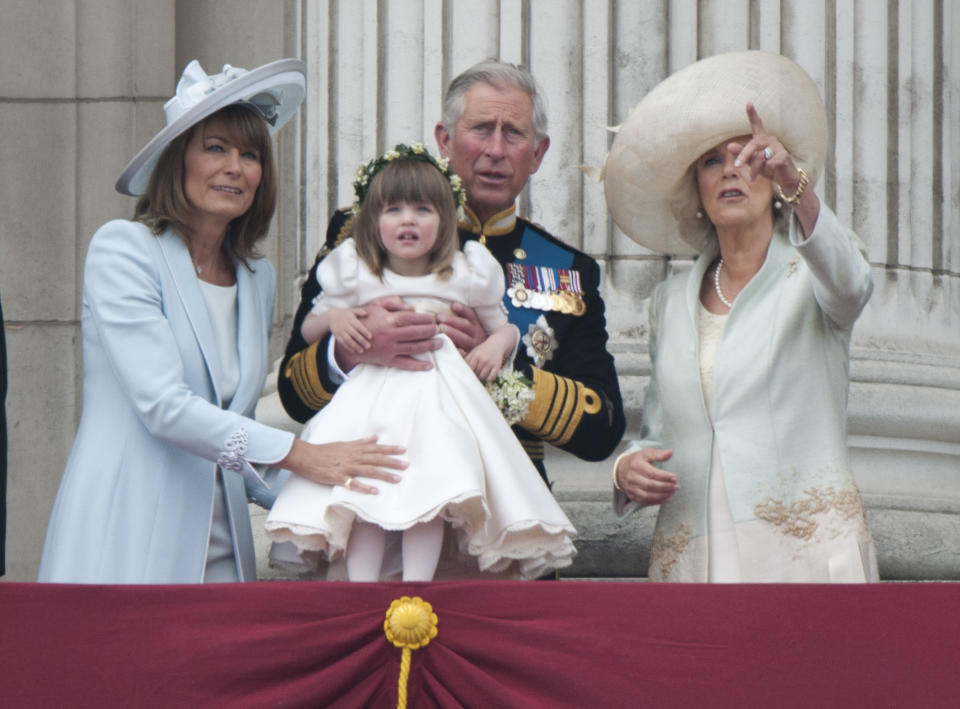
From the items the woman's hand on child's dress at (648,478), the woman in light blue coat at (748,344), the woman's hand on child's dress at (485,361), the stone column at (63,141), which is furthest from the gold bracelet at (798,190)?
the stone column at (63,141)

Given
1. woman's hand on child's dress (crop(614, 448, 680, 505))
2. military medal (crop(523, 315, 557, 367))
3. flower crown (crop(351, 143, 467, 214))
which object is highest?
flower crown (crop(351, 143, 467, 214))

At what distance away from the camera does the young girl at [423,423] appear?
3.15 metres

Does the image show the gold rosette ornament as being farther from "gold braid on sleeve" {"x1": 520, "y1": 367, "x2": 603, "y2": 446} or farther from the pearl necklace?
the pearl necklace

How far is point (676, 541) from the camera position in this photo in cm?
343

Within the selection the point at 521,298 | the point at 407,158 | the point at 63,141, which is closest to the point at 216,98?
the point at 407,158

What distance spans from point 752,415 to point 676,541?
289 millimetres

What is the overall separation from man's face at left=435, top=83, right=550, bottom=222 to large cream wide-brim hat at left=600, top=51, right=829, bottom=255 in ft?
0.78

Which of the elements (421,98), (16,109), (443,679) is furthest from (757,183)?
(16,109)

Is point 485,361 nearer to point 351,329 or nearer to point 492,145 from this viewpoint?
point 351,329

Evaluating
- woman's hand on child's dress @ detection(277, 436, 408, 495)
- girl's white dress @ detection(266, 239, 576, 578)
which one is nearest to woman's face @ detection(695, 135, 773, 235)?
girl's white dress @ detection(266, 239, 576, 578)

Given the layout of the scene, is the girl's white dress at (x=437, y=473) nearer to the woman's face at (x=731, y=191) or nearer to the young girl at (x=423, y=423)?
the young girl at (x=423, y=423)

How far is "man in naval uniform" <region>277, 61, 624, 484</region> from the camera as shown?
355 cm

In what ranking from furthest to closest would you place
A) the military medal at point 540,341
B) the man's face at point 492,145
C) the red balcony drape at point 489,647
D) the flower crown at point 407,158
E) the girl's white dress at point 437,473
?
the man's face at point 492,145
the military medal at point 540,341
the flower crown at point 407,158
the girl's white dress at point 437,473
the red balcony drape at point 489,647

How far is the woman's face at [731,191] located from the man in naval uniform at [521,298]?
41 centimetres
